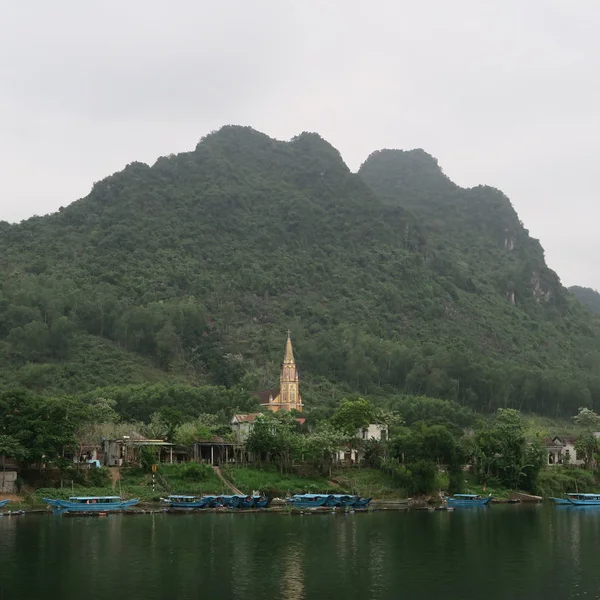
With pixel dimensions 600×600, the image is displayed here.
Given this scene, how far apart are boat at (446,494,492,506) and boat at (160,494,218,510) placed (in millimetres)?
20985

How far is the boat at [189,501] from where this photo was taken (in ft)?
192

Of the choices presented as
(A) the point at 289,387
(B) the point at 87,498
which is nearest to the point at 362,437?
(B) the point at 87,498

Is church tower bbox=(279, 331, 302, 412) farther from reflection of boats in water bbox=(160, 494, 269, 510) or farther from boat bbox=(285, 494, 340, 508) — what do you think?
reflection of boats in water bbox=(160, 494, 269, 510)

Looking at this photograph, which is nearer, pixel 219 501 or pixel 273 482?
pixel 219 501

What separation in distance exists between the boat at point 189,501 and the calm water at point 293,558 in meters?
3.36

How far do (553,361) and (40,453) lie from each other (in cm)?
13484

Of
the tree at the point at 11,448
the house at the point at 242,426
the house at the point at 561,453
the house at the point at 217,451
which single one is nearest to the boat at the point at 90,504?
the tree at the point at 11,448

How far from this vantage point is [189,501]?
59781 millimetres

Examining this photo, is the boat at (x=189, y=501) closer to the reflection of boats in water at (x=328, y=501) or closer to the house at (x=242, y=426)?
the reflection of boats in water at (x=328, y=501)

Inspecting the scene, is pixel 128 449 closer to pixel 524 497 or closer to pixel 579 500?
pixel 524 497

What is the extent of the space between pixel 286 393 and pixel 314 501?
6125 cm

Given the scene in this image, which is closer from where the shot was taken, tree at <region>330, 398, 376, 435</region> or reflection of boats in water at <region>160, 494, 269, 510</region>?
reflection of boats in water at <region>160, 494, 269, 510</region>

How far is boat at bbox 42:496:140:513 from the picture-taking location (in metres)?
56.7

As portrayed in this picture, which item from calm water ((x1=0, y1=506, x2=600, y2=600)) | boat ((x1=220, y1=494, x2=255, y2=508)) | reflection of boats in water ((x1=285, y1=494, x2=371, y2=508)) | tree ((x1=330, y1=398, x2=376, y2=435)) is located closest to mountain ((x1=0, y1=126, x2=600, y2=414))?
tree ((x1=330, y1=398, x2=376, y2=435))
